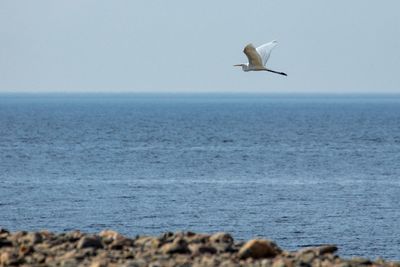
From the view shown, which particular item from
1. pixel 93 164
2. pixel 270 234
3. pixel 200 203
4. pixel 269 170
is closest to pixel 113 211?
pixel 200 203

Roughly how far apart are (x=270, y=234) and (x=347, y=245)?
15.7 feet

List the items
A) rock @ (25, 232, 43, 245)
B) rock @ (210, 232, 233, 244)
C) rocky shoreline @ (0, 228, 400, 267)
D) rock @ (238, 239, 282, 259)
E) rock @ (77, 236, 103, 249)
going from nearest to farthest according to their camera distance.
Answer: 1. rocky shoreline @ (0, 228, 400, 267)
2. rock @ (238, 239, 282, 259)
3. rock @ (77, 236, 103, 249)
4. rock @ (210, 232, 233, 244)
5. rock @ (25, 232, 43, 245)

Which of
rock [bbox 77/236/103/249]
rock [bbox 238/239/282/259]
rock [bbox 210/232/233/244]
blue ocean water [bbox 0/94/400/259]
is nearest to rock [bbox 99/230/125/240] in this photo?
rock [bbox 77/236/103/249]

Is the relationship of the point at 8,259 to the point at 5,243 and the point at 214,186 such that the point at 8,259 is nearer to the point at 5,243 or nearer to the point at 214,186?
the point at 5,243

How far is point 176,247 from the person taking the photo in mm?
16188

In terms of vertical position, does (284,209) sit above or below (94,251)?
below

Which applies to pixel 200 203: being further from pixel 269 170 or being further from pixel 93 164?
pixel 93 164

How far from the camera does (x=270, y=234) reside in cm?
5550
